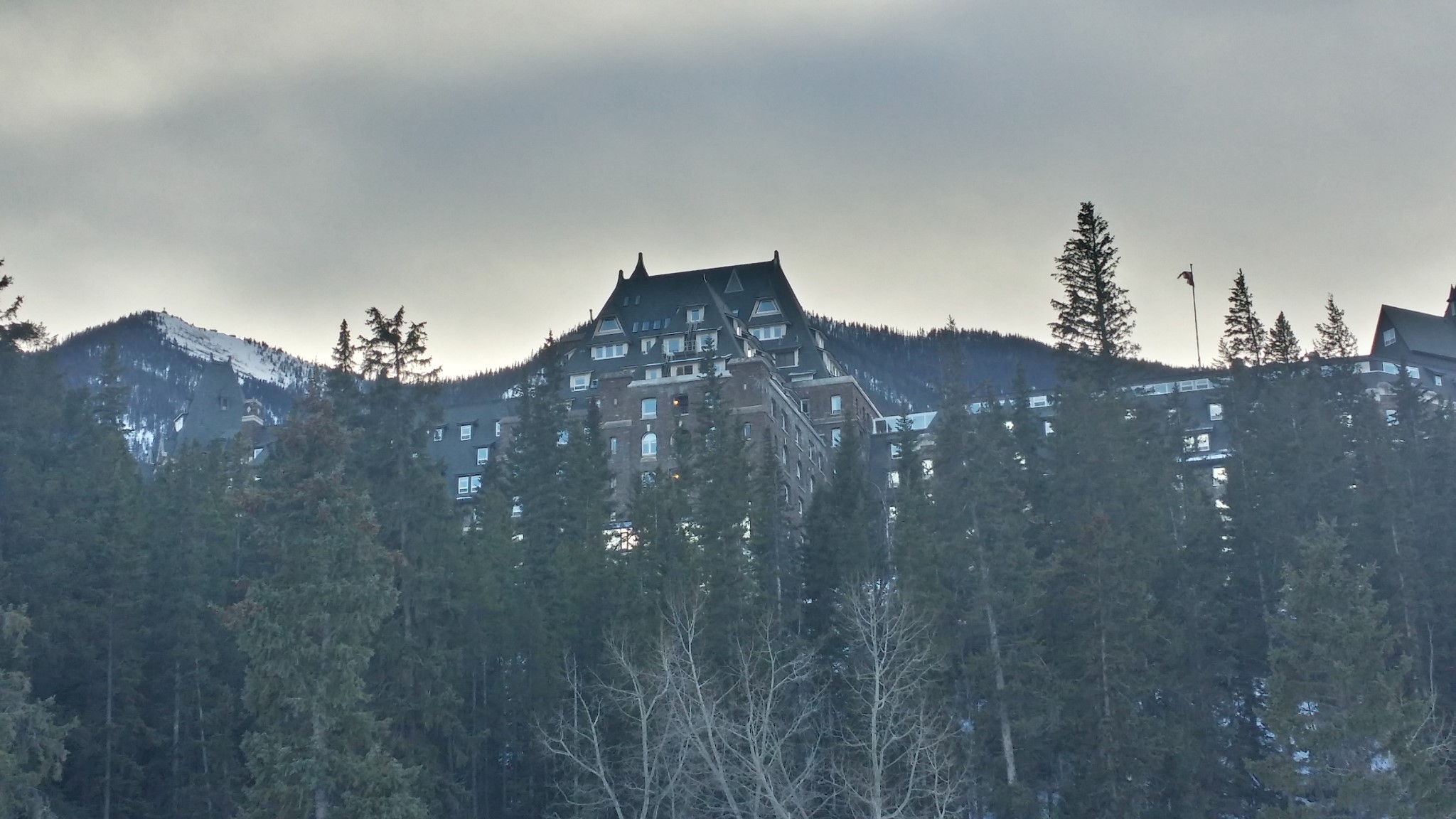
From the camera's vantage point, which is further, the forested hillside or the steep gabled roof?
the steep gabled roof

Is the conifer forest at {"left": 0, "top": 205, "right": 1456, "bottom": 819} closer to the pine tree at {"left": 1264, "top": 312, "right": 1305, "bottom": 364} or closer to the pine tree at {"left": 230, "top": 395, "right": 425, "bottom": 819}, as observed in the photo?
the pine tree at {"left": 230, "top": 395, "right": 425, "bottom": 819}

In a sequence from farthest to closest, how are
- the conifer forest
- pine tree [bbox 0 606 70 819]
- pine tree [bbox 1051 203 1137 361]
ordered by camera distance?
pine tree [bbox 1051 203 1137 361] → the conifer forest → pine tree [bbox 0 606 70 819]

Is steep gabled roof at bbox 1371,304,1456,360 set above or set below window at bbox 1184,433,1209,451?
above

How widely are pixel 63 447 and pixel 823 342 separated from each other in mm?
80268

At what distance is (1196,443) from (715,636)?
45916mm

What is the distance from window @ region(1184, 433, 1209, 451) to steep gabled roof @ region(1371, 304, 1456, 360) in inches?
954

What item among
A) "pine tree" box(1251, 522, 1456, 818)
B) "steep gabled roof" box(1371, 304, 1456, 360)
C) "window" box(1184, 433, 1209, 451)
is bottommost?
"pine tree" box(1251, 522, 1456, 818)

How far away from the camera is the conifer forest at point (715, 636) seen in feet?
118

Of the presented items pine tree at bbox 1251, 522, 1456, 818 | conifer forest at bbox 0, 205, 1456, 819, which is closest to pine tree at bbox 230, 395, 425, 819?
conifer forest at bbox 0, 205, 1456, 819

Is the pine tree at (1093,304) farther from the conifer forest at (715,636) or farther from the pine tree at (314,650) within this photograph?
the pine tree at (314,650)

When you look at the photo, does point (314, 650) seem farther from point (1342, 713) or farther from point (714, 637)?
point (1342, 713)

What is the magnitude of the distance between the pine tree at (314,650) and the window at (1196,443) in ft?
151

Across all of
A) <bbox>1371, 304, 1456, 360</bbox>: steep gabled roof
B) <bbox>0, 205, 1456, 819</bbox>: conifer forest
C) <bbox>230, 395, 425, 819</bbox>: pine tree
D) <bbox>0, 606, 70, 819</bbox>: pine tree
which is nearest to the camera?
<bbox>0, 606, 70, 819</bbox>: pine tree

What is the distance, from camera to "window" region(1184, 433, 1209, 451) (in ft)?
246
